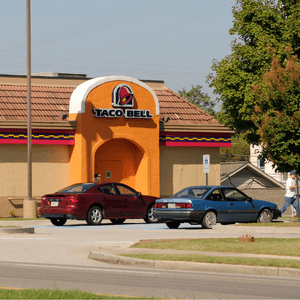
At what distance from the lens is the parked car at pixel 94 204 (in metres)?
23.4

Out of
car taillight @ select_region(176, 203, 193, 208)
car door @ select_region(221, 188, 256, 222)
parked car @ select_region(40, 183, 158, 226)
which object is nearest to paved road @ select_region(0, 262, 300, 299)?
car taillight @ select_region(176, 203, 193, 208)

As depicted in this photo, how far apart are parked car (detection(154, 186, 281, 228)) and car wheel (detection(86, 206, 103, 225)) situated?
89.9 inches

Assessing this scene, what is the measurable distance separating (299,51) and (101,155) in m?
11.7

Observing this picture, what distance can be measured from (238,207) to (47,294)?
48.5 ft

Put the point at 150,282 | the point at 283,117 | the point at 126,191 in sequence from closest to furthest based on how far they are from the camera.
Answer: the point at 150,282 < the point at 283,117 < the point at 126,191

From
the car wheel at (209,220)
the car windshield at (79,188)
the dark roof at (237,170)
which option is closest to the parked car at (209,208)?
the car wheel at (209,220)

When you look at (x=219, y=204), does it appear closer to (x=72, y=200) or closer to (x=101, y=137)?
(x=72, y=200)

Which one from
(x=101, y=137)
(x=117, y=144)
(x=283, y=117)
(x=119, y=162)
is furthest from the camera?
(x=119, y=162)

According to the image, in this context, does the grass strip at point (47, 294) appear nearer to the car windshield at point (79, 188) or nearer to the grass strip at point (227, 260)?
the grass strip at point (227, 260)

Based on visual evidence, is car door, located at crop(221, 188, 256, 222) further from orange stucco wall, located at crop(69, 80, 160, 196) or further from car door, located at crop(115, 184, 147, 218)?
orange stucco wall, located at crop(69, 80, 160, 196)

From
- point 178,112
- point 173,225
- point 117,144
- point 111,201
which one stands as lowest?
point 173,225

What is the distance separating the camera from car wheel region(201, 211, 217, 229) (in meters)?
22.4

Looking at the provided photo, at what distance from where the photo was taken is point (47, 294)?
9.18 metres

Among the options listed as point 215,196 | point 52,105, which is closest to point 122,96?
point 52,105
